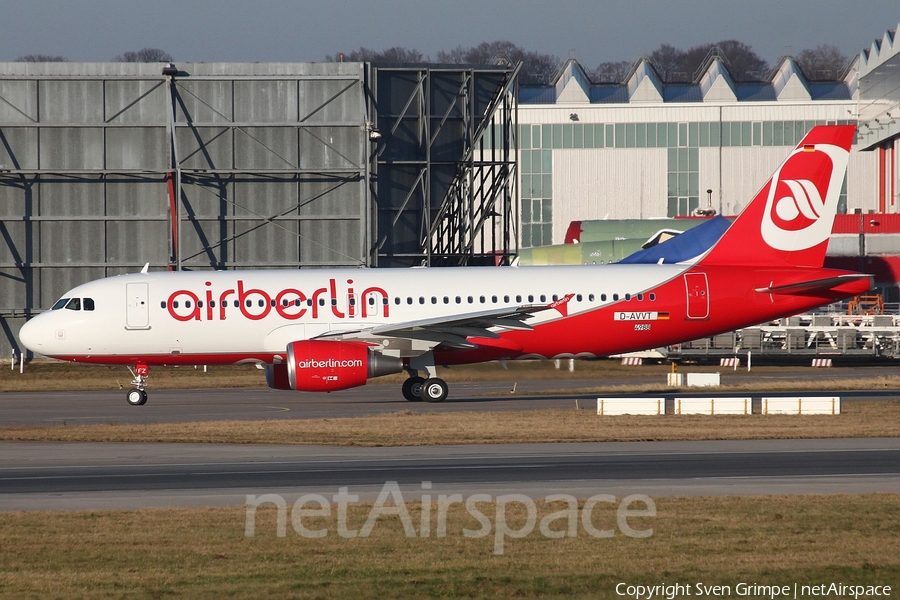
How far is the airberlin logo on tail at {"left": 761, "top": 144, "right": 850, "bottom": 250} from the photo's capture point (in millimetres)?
29703

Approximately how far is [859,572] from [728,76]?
8785cm

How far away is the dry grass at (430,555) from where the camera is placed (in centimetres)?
939

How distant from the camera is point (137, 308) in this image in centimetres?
2930

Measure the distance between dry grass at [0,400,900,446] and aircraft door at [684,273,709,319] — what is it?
18.1 ft

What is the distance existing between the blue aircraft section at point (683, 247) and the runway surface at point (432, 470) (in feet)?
37.7

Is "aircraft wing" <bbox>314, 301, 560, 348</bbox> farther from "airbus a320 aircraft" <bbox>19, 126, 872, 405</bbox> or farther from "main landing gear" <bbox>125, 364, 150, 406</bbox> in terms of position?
"main landing gear" <bbox>125, 364, 150, 406</bbox>

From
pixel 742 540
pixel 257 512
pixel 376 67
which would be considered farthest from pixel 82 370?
pixel 742 540

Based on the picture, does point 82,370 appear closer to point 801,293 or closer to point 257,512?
point 801,293

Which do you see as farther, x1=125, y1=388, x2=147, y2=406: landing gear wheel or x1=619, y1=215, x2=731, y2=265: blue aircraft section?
x1=619, y1=215, x2=731, y2=265: blue aircraft section

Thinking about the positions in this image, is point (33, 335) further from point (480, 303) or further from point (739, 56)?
point (739, 56)

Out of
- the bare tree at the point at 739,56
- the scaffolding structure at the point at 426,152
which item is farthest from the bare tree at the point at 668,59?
the scaffolding structure at the point at 426,152

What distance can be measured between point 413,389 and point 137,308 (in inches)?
309

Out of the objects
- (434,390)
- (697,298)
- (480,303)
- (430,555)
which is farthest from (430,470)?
(697,298)

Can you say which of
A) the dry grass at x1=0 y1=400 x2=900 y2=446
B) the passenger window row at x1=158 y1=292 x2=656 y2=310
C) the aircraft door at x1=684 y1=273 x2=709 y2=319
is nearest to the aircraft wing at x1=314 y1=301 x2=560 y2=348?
the passenger window row at x1=158 y1=292 x2=656 y2=310
